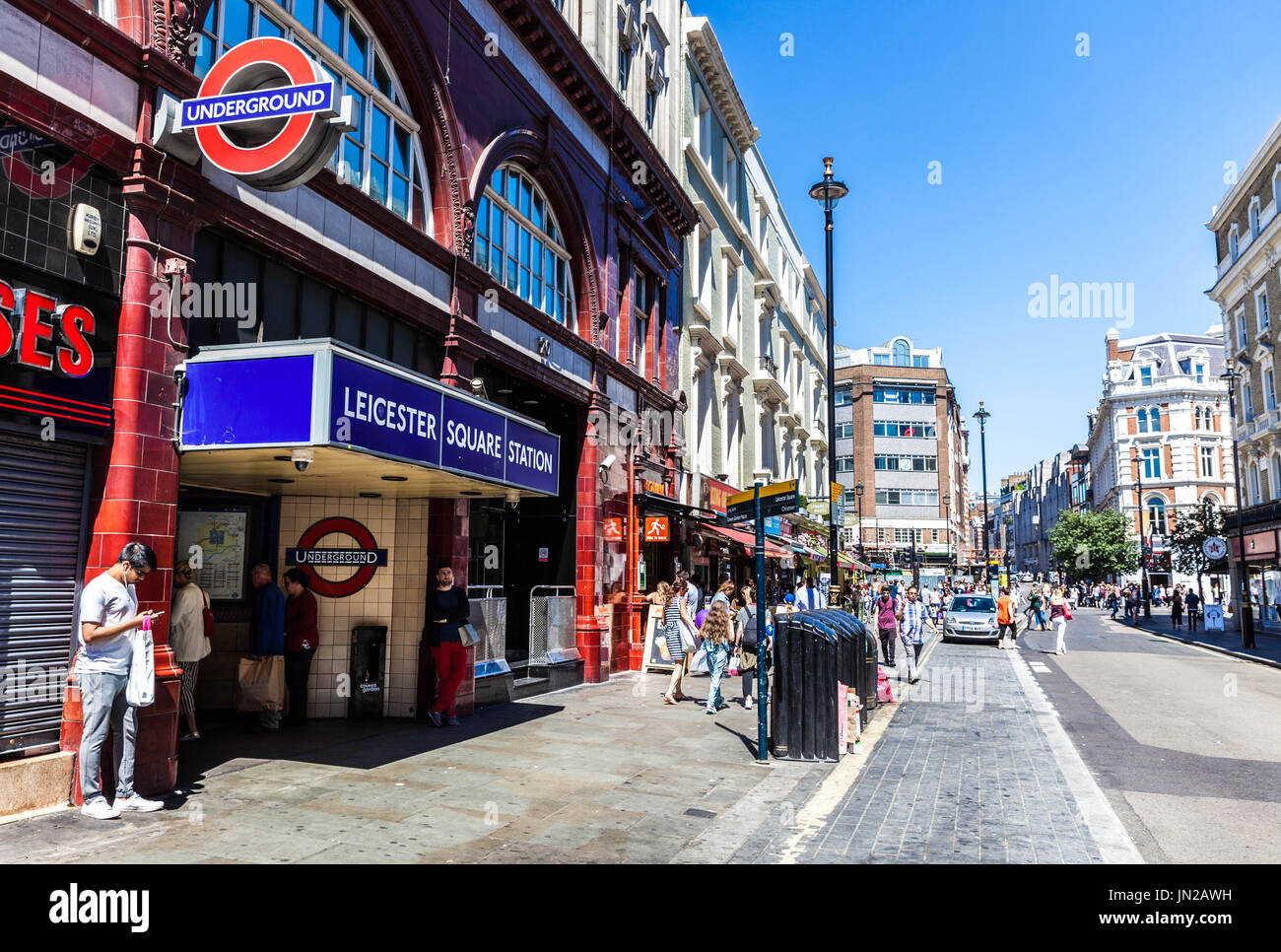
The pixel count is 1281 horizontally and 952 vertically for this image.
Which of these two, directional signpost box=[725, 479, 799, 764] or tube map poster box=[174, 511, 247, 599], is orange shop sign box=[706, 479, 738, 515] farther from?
tube map poster box=[174, 511, 247, 599]

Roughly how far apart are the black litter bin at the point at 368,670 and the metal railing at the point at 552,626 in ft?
10.2

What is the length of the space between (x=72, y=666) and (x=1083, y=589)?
286 ft

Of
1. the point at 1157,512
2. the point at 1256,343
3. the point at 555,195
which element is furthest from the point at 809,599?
the point at 1157,512

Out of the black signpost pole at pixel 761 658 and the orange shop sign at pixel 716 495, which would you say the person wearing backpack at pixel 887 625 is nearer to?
the orange shop sign at pixel 716 495

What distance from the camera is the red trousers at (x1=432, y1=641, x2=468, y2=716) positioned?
404 inches

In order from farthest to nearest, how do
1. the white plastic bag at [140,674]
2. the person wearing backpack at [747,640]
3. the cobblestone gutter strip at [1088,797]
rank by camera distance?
the person wearing backpack at [747,640] → the white plastic bag at [140,674] → the cobblestone gutter strip at [1088,797]

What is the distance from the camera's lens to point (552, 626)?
46.7 feet

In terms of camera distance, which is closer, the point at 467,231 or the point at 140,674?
the point at 140,674

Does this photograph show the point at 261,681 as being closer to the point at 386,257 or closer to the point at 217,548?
the point at 217,548

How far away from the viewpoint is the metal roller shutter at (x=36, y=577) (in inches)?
237

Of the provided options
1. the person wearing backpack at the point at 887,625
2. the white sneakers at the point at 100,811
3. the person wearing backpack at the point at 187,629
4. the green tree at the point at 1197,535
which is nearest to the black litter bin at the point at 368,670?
the person wearing backpack at the point at 187,629

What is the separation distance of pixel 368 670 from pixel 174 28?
23.2ft

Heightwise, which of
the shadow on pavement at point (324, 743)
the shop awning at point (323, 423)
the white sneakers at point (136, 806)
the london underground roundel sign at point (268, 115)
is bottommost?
the shadow on pavement at point (324, 743)

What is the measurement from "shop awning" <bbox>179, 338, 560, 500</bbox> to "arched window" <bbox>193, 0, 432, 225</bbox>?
3231 millimetres
